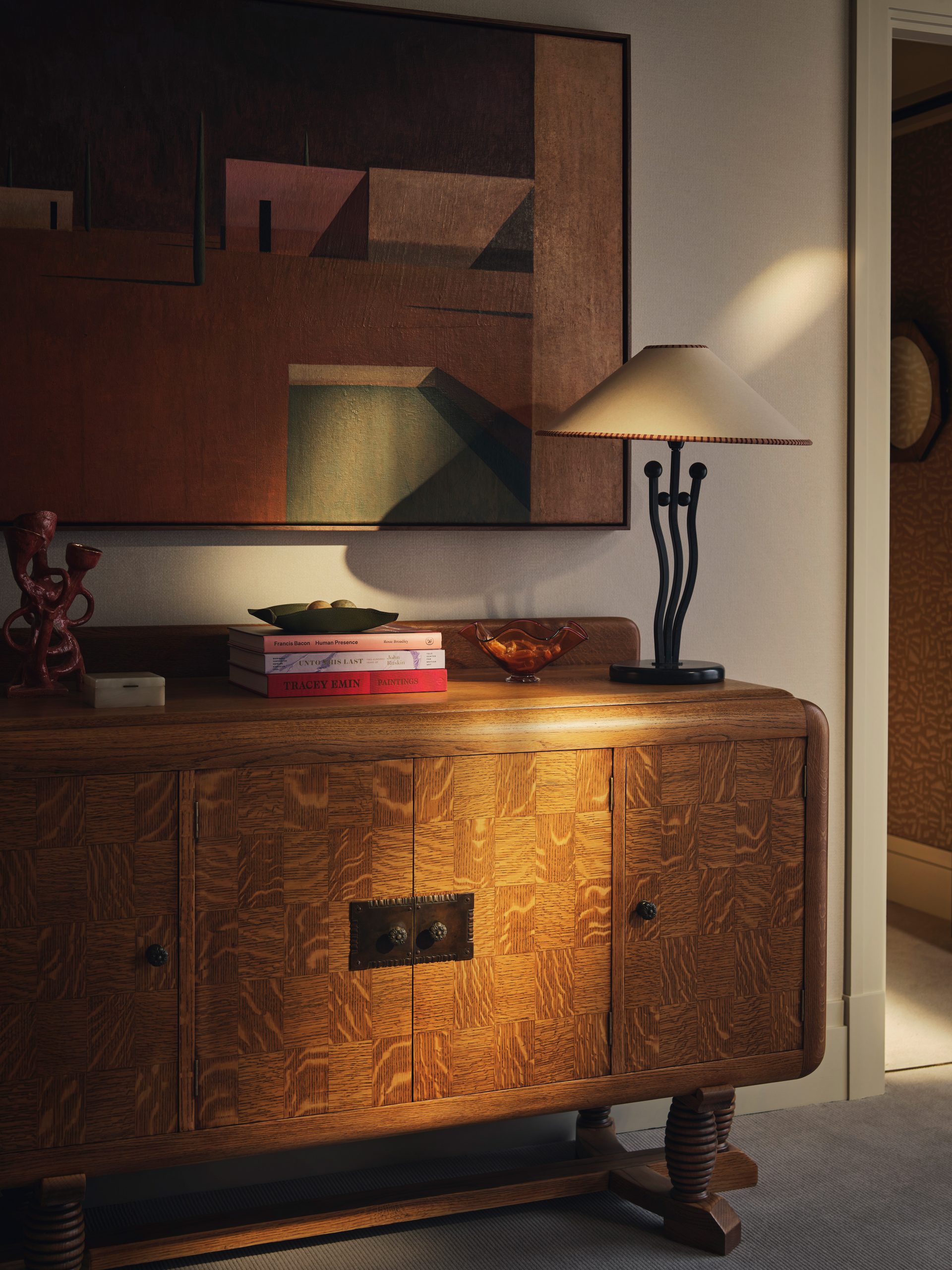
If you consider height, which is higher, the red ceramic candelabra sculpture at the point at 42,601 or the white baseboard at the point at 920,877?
the red ceramic candelabra sculpture at the point at 42,601

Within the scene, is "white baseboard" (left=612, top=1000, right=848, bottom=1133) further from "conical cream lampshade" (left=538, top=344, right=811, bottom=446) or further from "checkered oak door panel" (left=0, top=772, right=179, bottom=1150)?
"conical cream lampshade" (left=538, top=344, right=811, bottom=446)

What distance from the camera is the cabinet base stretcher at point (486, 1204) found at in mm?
1675

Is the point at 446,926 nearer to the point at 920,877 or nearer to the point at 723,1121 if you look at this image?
the point at 723,1121

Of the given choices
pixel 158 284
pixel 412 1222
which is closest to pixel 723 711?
pixel 412 1222

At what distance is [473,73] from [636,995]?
63.2 inches

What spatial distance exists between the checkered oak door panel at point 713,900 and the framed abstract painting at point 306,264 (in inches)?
24.4

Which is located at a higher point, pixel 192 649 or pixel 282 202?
pixel 282 202

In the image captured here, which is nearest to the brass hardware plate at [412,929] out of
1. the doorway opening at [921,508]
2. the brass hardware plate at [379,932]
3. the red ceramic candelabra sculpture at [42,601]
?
the brass hardware plate at [379,932]

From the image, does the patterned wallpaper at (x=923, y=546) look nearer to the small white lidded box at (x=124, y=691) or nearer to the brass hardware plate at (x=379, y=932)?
the brass hardware plate at (x=379, y=932)

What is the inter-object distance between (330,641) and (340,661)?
0.11 feet

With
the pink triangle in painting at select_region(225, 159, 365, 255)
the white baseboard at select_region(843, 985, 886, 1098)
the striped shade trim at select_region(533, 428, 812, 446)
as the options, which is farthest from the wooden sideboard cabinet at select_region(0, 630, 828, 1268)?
the pink triangle in painting at select_region(225, 159, 365, 255)

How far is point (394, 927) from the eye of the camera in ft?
5.71

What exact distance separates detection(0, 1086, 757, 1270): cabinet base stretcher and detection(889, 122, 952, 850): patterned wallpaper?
2.15m

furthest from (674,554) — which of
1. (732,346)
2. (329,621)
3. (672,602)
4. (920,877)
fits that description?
(920,877)
